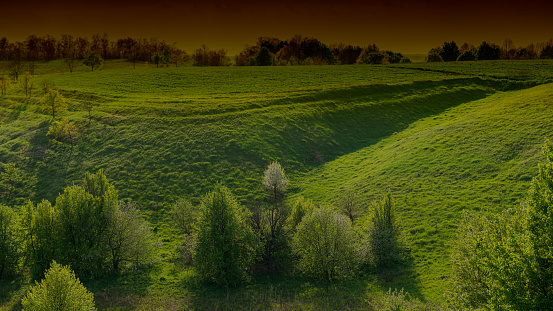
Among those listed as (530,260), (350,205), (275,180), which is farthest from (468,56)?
(530,260)

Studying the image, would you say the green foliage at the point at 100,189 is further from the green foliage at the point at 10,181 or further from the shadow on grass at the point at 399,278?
the shadow on grass at the point at 399,278

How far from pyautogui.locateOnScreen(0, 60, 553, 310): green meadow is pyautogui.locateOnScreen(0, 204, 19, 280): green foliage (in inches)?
131

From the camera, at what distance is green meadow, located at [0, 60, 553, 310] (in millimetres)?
38562

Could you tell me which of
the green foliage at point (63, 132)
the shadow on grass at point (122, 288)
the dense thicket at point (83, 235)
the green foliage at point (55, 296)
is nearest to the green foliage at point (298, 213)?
the shadow on grass at point (122, 288)

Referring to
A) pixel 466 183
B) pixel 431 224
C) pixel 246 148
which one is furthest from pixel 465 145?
pixel 246 148

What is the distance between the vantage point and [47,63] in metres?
171

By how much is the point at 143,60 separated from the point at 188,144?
130764 millimetres

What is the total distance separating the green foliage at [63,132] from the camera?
7588cm

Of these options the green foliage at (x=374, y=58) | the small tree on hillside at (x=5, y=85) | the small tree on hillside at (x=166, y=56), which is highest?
the green foliage at (x=374, y=58)

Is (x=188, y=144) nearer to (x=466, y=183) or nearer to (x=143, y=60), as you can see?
(x=466, y=183)

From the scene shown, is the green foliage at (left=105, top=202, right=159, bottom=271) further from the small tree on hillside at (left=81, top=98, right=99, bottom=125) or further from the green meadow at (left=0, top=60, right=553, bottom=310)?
the small tree on hillside at (left=81, top=98, right=99, bottom=125)

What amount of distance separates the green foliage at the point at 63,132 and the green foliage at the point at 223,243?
49.5 metres

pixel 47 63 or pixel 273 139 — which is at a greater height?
pixel 47 63

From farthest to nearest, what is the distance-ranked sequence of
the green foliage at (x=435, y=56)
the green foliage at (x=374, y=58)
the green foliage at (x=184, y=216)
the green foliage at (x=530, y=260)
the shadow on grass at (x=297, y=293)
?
1. the green foliage at (x=435, y=56)
2. the green foliage at (x=374, y=58)
3. the green foliage at (x=184, y=216)
4. the shadow on grass at (x=297, y=293)
5. the green foliage at (x=530, y=260)
